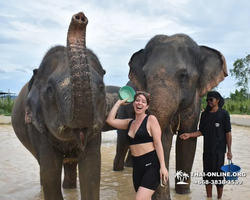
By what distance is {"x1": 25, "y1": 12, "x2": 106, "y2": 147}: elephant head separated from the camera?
8.62 ft

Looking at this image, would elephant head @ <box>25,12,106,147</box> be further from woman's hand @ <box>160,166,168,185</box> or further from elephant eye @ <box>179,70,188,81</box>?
elephant eye @ <box>179,70,188,81</box>

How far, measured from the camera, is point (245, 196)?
4.86 meters

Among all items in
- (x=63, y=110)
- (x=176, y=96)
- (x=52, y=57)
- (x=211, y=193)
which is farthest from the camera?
(x=211, y=193)

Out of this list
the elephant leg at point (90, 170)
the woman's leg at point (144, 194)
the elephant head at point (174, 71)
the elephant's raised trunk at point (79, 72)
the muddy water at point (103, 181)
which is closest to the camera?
the elephant's raised trunk at point (79, 72)

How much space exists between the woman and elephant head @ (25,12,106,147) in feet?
1.19

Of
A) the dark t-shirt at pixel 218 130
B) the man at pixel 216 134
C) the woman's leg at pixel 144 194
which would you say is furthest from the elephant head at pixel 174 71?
the woman's leg at pixel 144 194

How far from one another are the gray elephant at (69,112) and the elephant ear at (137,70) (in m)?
1.36

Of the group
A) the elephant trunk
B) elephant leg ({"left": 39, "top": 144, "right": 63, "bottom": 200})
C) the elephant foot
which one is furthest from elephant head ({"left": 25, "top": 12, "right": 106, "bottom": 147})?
the elephant foot

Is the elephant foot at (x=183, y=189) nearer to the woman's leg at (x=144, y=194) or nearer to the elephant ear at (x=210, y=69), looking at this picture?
the elephant ear at (x=210, y=69)

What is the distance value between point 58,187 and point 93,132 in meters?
0.97

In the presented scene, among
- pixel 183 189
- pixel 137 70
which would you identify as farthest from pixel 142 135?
pixel 183 189

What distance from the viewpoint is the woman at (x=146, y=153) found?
124 inches

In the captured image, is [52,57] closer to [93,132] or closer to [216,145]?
[93,132]

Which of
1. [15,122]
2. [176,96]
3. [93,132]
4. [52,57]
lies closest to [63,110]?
[93,132]
